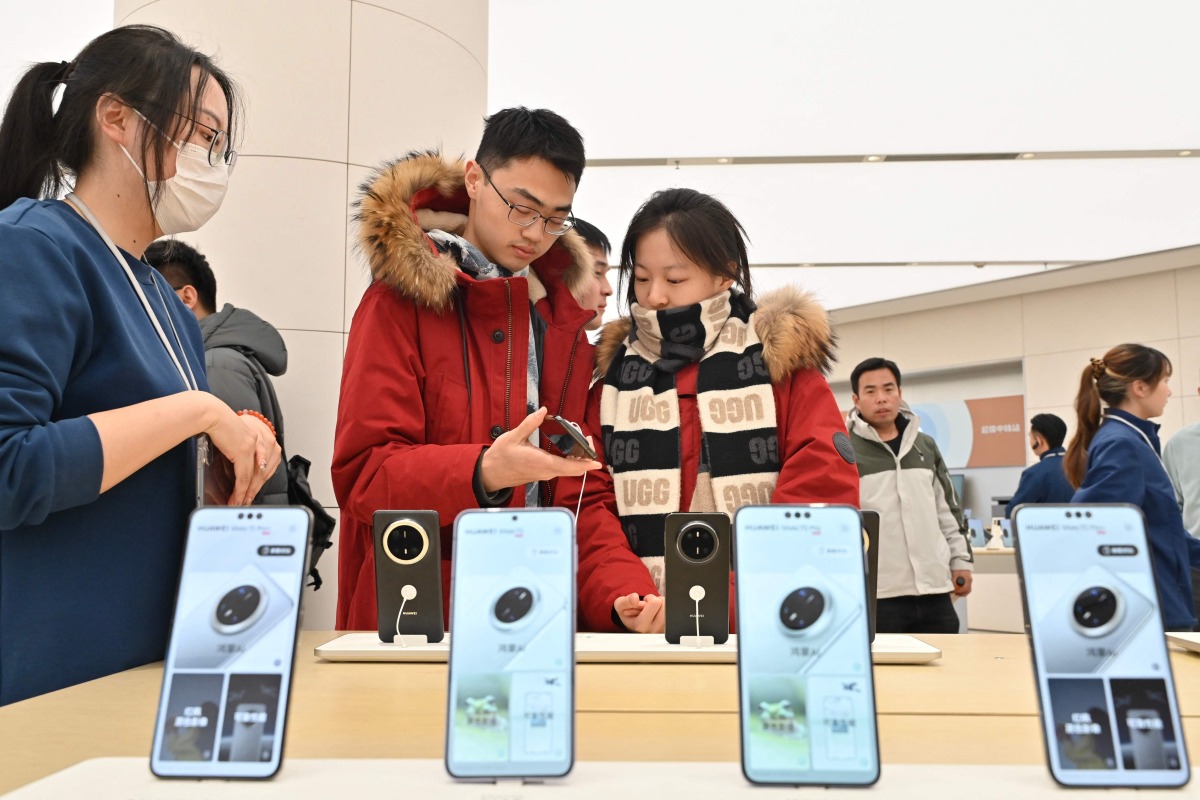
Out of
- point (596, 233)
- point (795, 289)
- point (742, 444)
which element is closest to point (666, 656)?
point (742, 444)

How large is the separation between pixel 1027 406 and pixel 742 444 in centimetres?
802

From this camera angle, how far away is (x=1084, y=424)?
3.45 meters

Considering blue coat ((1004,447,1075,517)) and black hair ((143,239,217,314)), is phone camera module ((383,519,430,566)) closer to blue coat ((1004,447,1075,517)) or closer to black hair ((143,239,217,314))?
black hair ((143,239,217,314))

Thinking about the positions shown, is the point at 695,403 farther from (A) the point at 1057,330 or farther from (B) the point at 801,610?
(A) the point at 1057,330

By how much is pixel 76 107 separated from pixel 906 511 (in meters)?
3.35

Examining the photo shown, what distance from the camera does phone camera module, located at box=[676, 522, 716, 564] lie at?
1.25m

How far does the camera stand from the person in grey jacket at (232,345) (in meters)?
2.45

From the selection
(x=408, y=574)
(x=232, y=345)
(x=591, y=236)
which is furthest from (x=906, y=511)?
(x=408, y=574)

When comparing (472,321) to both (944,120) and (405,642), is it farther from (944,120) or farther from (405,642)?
(944,120)

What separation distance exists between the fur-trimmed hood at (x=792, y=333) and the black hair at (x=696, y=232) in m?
0.08

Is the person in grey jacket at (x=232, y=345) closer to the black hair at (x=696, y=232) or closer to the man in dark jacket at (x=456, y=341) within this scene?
the man in dark jacket at (x=456, y=341)

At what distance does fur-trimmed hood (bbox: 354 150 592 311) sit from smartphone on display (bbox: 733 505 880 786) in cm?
99

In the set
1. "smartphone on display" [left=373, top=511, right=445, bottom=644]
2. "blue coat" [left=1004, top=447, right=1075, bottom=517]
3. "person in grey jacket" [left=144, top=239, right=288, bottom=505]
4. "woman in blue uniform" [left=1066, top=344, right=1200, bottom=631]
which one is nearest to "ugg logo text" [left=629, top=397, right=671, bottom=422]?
"smartphone on display" [left=373, top=511, right=445, bottom=644]

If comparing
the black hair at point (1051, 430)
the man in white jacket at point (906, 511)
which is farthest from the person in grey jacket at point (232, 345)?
the black hair at point (1051, 430)
